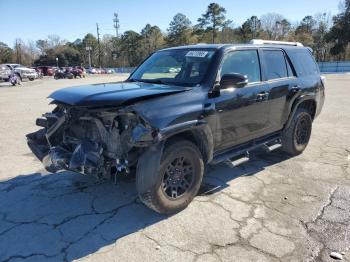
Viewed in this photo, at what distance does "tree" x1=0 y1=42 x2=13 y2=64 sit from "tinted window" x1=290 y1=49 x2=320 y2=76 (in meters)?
95.4

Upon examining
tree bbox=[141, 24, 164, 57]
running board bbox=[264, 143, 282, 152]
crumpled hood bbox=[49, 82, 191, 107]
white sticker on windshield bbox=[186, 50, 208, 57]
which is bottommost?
running board bbox=[264, 143, 282, 152]

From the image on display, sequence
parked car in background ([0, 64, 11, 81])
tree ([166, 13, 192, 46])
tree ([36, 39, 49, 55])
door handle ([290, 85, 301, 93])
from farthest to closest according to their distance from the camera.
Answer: tree ([36, 39, 49, 55])
tree ([166, 13, 192, 46])
parked car in background ([0, 64, 11, 81])
door handle ([290, 85, 301, 93])

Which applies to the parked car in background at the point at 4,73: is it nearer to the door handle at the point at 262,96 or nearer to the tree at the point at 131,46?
the door handle at the point at 262,96

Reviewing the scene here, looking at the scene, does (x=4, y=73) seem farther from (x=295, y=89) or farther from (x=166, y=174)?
(x=166, y=174)

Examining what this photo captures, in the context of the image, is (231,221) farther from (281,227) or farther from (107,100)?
(107,100)

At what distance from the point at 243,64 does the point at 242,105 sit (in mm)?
648

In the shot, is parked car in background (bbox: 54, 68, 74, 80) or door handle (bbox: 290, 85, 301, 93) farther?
parked car in background (bbox: 54, 68, 74, 80)

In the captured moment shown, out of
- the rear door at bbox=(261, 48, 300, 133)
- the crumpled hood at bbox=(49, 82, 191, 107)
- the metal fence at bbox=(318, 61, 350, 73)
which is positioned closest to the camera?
the crumpled hood at bbox=(49, 82, 191, 107)

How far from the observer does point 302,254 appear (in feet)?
11.2

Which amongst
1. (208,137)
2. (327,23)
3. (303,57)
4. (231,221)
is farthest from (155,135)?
(327,23)

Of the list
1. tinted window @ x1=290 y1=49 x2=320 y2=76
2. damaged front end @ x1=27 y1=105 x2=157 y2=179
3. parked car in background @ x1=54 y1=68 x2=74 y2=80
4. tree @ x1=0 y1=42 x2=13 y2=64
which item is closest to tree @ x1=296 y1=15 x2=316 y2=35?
parked car in background @ x1=54 y1=68 x2=74 y2=80

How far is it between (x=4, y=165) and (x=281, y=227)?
→ 4.67 metres

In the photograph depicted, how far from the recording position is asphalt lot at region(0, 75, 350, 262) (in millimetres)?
3484

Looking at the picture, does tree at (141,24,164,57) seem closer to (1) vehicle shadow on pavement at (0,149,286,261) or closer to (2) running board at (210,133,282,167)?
(2) running board at (210,133,282,167)
